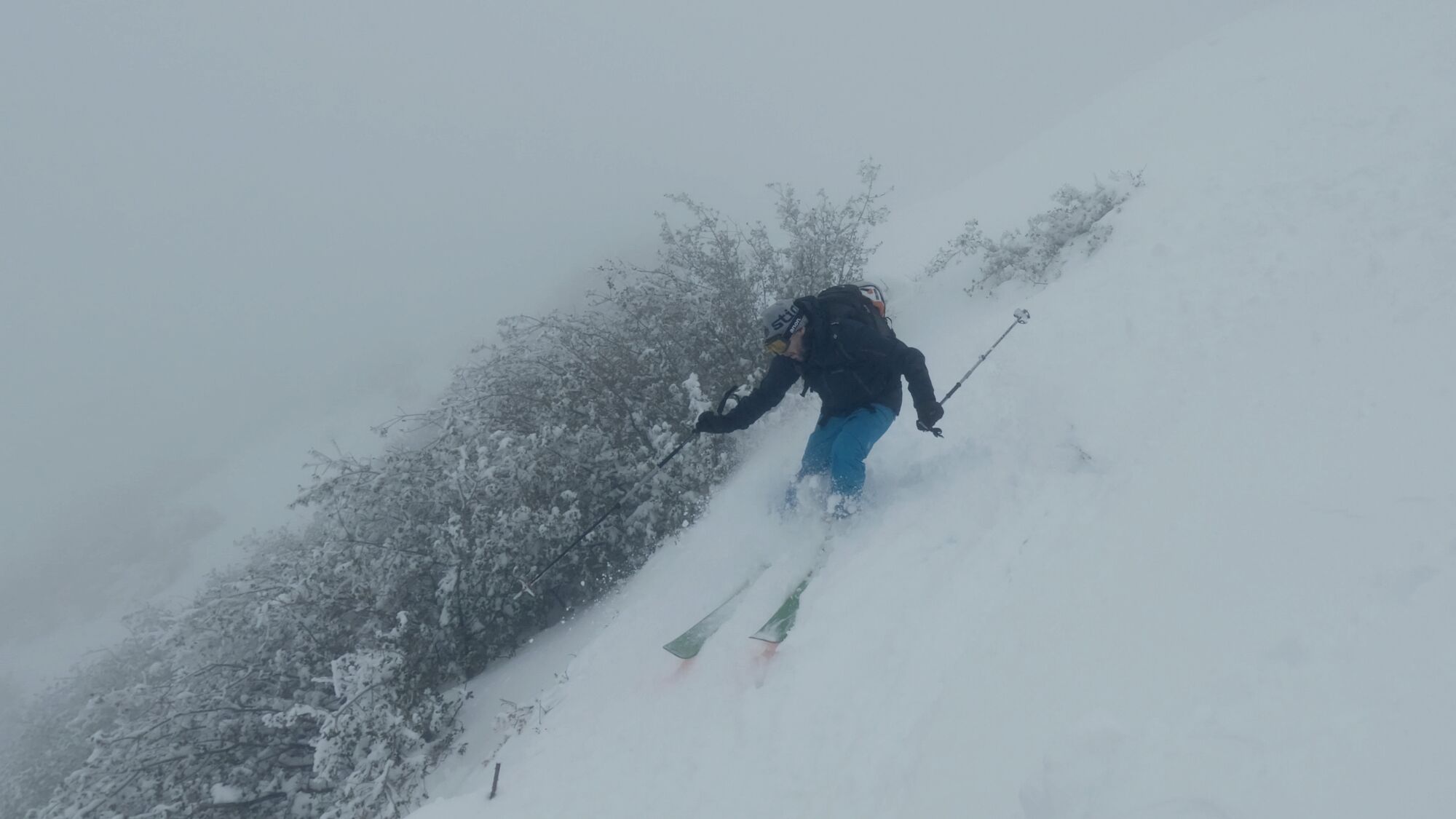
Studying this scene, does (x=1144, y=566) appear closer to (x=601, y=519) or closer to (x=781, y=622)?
(x=781, y=622)

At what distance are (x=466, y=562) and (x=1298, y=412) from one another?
7404 mm

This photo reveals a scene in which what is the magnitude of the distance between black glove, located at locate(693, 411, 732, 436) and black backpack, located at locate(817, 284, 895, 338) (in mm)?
1269

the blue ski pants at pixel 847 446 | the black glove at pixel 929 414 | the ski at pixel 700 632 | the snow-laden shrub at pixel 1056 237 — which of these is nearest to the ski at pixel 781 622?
the ski at pixel 700 632

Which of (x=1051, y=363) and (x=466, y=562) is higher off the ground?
(x=466, y=562)

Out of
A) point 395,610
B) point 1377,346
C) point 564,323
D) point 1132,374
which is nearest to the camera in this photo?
point 1377,346

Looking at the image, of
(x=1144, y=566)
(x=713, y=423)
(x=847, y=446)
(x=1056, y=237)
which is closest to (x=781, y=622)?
(x=847, y=446)

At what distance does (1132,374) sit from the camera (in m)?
5.22

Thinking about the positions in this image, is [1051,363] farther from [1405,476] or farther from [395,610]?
[395,610]

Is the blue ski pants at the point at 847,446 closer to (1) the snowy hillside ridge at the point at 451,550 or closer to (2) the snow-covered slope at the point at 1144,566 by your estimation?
(2) the snow-covered slope at the point at 1144,566

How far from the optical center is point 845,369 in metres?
5.53

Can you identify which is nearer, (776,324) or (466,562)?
(776,324)

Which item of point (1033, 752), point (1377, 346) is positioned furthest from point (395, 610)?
point (1377, 346)

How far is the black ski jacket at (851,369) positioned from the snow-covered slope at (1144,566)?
0.73 meters

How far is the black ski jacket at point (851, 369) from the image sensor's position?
5324 mm
